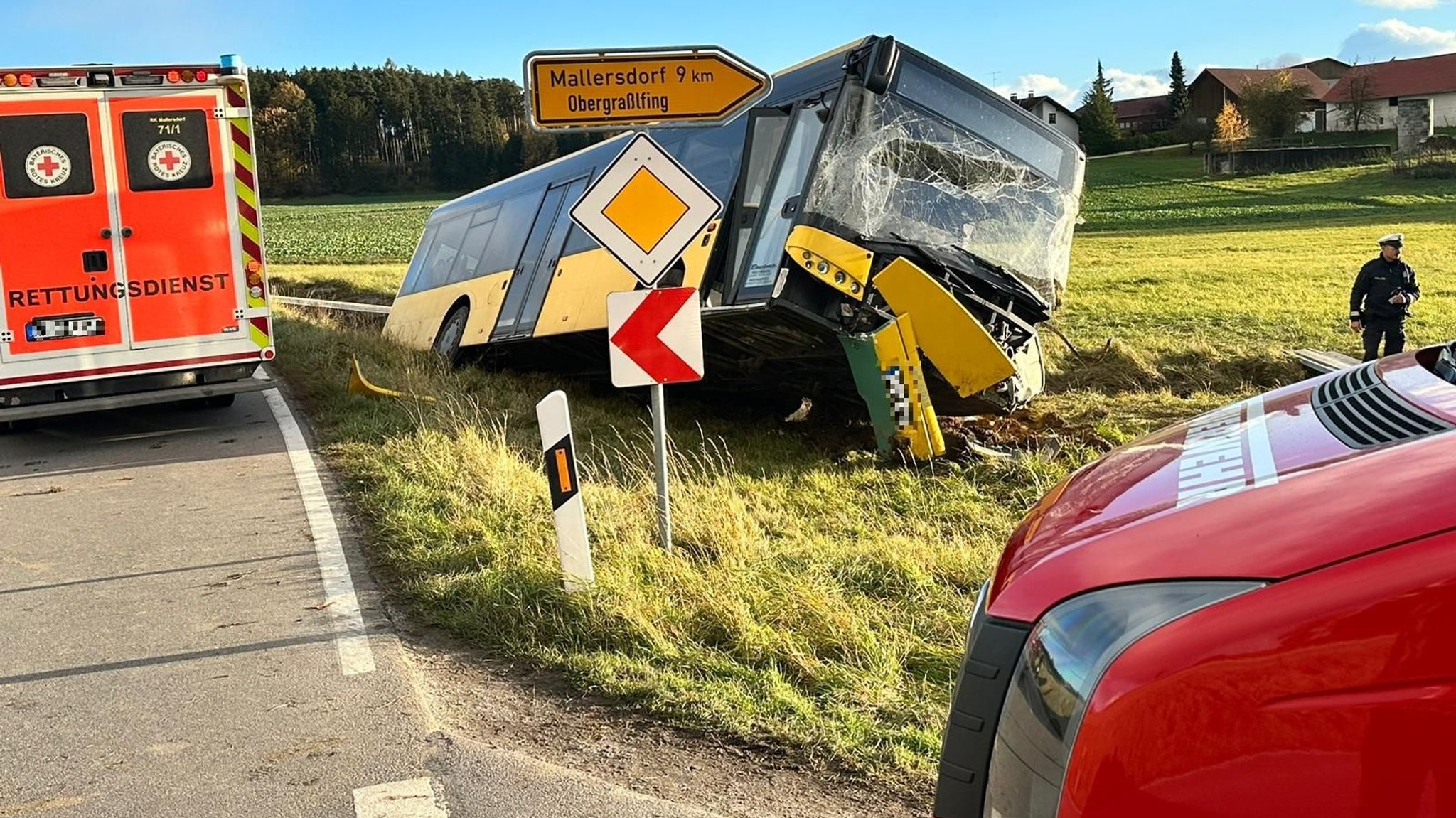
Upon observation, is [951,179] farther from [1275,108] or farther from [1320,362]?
[1275,108]

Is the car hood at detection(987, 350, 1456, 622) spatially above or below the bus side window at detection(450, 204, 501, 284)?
below

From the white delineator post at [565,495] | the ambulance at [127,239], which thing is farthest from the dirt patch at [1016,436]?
the ambulance at [127,239]

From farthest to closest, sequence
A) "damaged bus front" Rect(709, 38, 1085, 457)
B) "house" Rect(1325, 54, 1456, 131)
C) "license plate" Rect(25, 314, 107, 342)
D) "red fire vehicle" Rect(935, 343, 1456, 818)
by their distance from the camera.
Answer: "house" Rect(1325, 54, 1456, 131), "license plate" Rect(25, 314, 107, 342), "damaged bus front" Rect(709, 38, 1085, 457), "red fire vehicle" Rect(935, 343, 1456, 818)

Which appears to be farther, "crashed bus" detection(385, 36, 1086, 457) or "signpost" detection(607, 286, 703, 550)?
"crashed bus" detection(385, 36, 1086, 457)

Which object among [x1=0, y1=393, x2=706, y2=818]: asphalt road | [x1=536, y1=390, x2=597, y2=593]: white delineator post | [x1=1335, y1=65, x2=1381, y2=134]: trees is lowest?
[x1=0, y1=393, x2=706, y2=818]: asphalt road

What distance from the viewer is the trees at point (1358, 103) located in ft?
291

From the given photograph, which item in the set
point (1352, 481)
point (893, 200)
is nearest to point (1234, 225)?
point (893, 200)

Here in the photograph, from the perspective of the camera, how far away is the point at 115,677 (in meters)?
4.56

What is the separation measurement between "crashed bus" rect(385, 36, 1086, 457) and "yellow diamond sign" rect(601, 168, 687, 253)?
2019 mm

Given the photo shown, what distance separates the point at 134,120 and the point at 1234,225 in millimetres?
43918

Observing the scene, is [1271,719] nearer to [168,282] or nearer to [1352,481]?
[1352,481]

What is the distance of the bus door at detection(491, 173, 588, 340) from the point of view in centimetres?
1121

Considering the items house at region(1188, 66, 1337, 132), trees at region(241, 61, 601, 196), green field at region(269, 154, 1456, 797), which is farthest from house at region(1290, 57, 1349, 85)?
green field at region(269, 154, 1456, 797)

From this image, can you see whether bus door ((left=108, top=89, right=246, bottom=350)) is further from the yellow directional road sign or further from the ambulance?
the yellow directional road sign
